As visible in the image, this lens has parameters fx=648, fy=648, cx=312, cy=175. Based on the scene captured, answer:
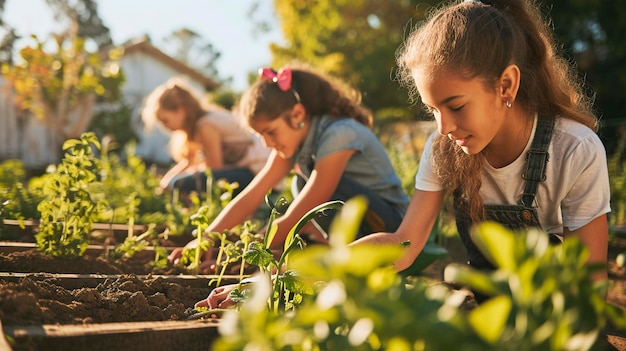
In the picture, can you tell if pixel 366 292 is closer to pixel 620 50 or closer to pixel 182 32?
pixel 620 50

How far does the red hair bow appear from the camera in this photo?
3.14 m

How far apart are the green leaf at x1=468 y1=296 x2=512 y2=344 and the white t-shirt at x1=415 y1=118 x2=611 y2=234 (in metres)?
1.38

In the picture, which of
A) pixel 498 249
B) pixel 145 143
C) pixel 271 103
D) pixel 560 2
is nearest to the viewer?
pixel 498 249

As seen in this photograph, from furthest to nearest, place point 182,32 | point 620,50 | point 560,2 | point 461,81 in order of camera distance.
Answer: point 182,32, point 560,2, point 620,50, point 461,81

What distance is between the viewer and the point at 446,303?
73cm

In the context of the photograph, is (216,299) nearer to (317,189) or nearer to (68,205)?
(68,205)

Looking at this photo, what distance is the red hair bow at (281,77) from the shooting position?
3.14 meters

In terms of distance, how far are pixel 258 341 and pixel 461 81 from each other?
48.7 inches

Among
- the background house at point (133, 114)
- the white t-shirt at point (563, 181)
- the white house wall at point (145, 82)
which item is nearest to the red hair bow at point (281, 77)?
the white t-shirt at point (563, 181)

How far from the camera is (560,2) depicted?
13.5 m

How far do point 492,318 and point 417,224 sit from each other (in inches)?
57.2

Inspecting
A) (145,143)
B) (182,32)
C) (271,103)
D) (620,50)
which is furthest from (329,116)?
(182,32)

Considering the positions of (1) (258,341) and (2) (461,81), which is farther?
(2) (461,81)

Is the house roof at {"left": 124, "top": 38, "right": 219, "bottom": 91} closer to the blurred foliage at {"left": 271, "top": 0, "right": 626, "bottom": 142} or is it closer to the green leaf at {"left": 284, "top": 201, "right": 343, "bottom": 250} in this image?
the blurred foliage at {"left": 271, "top": 0, "right": 626, "bottom": 142}
